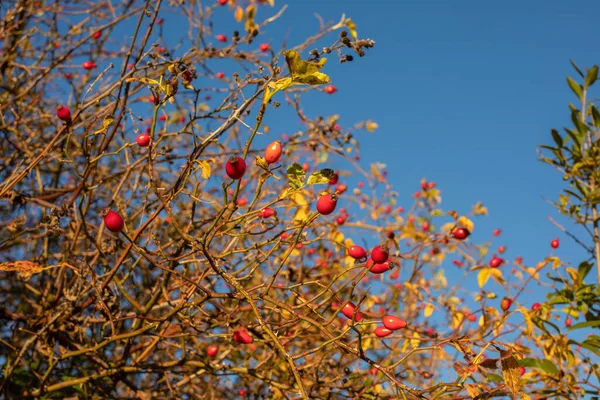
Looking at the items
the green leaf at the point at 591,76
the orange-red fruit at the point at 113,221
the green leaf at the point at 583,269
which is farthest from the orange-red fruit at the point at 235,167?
the green leaf at the point at 591,76

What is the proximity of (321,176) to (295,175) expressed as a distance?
0.06 m

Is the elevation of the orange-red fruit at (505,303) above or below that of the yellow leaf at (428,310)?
below

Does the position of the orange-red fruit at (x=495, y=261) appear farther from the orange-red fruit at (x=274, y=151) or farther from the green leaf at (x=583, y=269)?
the orange-red fruit at (x=274, y=151)

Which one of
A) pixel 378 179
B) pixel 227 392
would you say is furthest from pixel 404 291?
pixel 227 392

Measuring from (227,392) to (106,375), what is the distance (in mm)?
1652

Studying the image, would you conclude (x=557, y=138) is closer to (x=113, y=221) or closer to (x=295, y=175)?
(x=295, y=175)

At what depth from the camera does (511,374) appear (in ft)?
3.47

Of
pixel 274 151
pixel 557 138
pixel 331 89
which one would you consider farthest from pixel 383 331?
pixel 331 89

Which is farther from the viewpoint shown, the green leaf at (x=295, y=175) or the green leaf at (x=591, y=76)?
the green leaf at (x=591, y=76)

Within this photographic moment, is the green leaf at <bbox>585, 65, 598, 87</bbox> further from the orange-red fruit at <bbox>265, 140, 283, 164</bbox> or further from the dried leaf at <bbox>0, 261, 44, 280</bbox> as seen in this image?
the dried leaf at <bbox>0, 261, 44, 280</bbox>

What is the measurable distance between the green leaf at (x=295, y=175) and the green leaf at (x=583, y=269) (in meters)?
1.59

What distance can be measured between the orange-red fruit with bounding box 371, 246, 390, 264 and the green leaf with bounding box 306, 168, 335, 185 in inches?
7.0

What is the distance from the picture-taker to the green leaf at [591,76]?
7.88ft

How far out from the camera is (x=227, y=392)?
327cm
